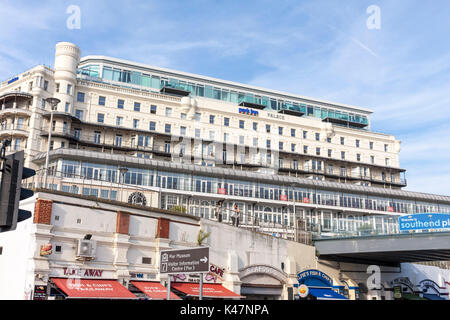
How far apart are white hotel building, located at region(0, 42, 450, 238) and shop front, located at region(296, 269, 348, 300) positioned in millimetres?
17648

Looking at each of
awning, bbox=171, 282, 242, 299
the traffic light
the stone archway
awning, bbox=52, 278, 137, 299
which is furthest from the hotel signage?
the traffic light

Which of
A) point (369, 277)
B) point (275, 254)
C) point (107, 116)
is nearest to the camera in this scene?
point (275, 254)

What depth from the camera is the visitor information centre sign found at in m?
32.6

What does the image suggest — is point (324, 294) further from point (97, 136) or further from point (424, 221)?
point (97, 136)

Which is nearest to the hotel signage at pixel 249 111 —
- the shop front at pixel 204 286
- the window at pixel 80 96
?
the window at pixel 80 96

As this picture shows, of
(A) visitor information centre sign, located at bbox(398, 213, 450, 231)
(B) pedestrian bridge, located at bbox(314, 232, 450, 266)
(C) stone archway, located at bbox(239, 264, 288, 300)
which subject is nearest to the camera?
(C) stone archway, located at bbox(239, 264, 288, 300)

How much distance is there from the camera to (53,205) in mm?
22141

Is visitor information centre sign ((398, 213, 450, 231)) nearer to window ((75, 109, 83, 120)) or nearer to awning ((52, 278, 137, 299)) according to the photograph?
awning ((52, 278, 137, 299))

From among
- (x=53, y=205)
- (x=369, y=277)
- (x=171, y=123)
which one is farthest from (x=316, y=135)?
(x=53, y=205)

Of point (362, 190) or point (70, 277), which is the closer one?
point (70, 277)

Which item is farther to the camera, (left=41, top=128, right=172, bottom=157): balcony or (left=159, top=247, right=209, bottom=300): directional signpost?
(left=41, top=128, right=172, bottom=157): balcony

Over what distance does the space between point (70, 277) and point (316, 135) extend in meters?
73.4

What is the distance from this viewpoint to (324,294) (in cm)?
3653
